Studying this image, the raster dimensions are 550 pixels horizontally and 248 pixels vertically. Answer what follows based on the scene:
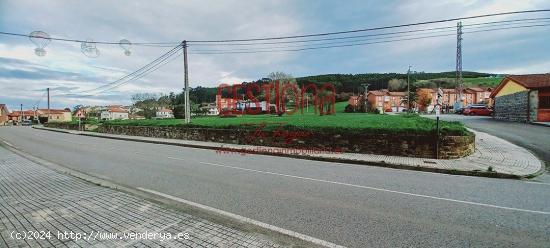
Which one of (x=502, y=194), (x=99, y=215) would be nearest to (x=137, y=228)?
(x=99, y=215)

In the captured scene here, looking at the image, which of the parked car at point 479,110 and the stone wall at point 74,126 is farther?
the stone wall at point 74,126

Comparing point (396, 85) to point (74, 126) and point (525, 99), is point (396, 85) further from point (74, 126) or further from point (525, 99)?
point (74, 126)

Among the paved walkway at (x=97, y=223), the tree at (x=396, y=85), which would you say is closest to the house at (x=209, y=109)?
the paved walkway at (x=97, y=223)

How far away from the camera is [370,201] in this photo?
5832 millimetres

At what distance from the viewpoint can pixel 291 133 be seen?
15.5 meters

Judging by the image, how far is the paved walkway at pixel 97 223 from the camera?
3.92m

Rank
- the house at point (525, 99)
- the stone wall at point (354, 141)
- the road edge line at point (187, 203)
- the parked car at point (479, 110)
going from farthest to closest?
1. the parked car at point (479, 110)
2. the house at point (525, 99)
3. the stone wall at point (354, 141)
4. the road edge line at point (187, 203)

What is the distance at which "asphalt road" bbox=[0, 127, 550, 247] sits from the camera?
164 inches

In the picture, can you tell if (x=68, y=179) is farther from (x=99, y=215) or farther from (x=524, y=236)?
(x=524, y=236)

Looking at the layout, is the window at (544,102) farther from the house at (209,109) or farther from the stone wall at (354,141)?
the house at (209,109)

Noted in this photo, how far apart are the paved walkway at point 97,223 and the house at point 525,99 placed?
3146cm

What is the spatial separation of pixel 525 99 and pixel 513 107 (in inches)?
124

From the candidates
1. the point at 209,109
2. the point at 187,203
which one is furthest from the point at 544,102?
the point at 209,109

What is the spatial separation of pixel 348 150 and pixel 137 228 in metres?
10.7
